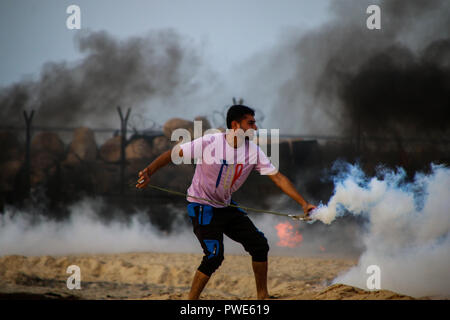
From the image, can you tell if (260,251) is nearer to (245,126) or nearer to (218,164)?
(218,164)

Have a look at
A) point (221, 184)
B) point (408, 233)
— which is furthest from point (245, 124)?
point (408, 233)

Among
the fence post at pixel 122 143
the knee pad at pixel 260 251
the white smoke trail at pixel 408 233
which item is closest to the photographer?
the knee pad at pixel 260 251

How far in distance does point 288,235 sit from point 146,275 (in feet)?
12.9

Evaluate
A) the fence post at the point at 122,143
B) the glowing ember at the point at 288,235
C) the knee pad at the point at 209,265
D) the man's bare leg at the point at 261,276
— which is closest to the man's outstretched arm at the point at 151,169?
the knee pad at the point at 209,265

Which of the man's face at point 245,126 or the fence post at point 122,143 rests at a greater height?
the fence post at point 122,143

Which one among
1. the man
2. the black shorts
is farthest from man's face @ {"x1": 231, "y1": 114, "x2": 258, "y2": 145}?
the black shorts

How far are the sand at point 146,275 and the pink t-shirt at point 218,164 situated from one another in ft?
5.32

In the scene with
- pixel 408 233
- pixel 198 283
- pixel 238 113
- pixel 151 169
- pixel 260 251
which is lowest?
pixel 198 283

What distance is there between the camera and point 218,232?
4770 millimetres

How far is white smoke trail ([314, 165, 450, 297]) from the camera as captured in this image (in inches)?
226

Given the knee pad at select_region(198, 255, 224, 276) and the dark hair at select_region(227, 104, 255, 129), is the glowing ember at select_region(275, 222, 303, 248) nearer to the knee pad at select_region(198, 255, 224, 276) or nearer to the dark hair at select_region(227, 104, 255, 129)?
the knee pad at select_region(198, 255, 224, 276)

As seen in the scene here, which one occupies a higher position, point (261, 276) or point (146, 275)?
point (261, 276)

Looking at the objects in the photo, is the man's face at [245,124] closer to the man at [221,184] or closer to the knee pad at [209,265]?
the man at [221,184]

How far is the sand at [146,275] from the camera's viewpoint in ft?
22.9
